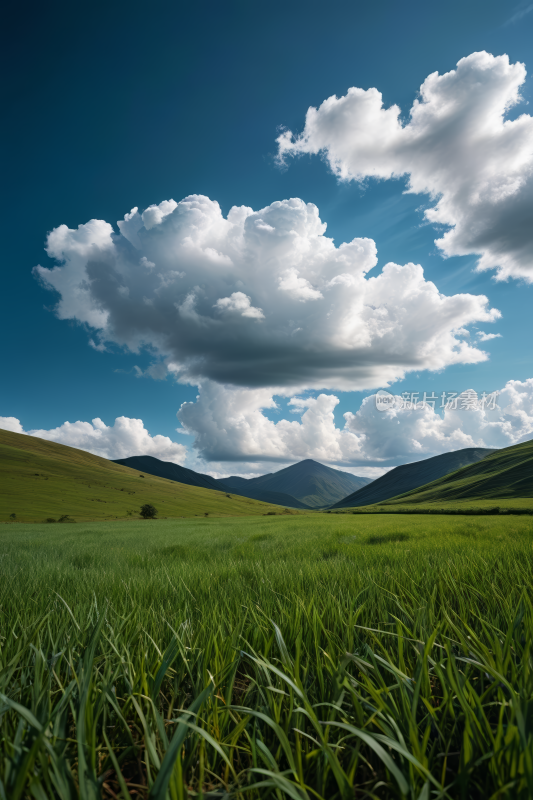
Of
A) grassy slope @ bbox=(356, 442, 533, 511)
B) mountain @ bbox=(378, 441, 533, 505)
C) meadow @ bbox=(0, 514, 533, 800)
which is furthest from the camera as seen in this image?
mountain @ bbox=(378, 441, 533, 505)

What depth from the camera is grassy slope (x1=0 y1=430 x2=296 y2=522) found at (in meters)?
89.5

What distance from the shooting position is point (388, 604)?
7.88 feet

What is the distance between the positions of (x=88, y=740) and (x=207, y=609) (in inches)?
61.6

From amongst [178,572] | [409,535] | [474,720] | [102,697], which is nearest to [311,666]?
[474,720]

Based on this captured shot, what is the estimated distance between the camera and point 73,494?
111 meters

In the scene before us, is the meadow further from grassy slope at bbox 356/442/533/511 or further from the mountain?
the mountain

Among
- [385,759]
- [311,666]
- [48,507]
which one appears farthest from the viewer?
[48,507]

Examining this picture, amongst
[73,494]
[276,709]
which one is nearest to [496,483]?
[73,494]

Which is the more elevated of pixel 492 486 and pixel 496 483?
pixel 496 483

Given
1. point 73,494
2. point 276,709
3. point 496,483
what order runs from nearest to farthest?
point 276,709 → point 73,494 → point 496,483

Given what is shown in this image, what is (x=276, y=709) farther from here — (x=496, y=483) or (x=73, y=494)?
(x=496, y=483)

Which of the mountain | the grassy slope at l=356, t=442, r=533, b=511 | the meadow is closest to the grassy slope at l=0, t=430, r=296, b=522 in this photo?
the grassy slope at l=356, t=442, r=533, b=511

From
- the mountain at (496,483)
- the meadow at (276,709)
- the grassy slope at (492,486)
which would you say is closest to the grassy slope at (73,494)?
the grassy slope at (492,486)

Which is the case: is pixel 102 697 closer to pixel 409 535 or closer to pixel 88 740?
pixel 88 740
